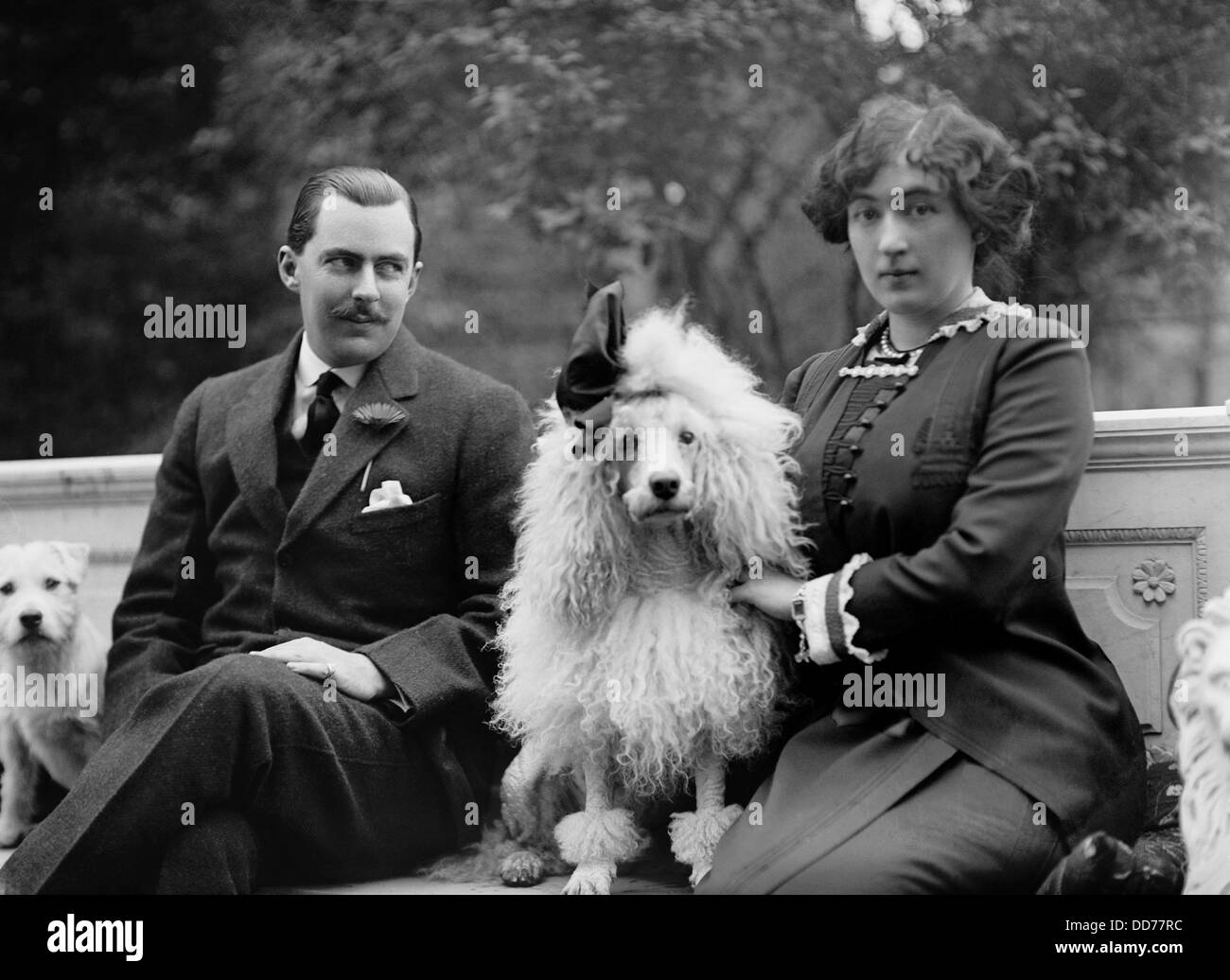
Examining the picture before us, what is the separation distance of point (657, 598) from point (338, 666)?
70 centimetres

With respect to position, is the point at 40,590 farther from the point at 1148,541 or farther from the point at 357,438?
the point at 1148,541

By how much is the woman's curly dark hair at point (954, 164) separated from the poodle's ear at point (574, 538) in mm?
728

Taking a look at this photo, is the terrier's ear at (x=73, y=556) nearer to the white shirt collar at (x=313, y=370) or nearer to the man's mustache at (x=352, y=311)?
the white shirt collar at (x=313, y=370)

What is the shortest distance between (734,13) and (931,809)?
12.0 feet

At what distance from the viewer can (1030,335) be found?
8.30ft

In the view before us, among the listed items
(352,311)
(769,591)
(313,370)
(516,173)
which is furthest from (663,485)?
(516,173)

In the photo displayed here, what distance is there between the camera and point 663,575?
8.64ft

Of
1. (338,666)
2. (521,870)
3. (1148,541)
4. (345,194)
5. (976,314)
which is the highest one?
(345,194)

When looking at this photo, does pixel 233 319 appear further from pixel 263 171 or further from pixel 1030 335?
pixel 1030 335

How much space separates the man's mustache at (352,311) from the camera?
3.01 metres

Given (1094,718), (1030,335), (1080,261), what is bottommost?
(1094,718)

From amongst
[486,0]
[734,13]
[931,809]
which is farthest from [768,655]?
[486,0]

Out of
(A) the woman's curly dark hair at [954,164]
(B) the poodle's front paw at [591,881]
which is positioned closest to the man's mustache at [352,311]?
(A) the woman's curly dark hair at [954,164]
